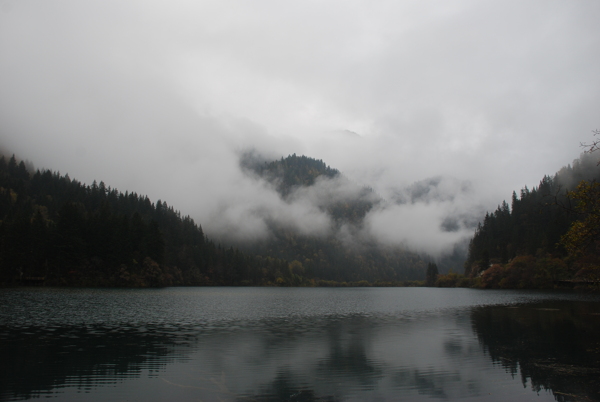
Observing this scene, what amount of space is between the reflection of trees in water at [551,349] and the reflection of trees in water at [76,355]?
23.3m

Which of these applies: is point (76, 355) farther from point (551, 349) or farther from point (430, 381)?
point (551, 349)

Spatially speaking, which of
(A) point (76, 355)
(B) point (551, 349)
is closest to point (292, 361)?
(A) point (76, 355)

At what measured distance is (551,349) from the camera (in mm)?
30875

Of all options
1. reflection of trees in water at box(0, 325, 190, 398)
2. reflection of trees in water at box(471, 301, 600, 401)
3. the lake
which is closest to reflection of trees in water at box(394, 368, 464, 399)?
the lake

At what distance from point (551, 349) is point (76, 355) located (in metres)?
36.3

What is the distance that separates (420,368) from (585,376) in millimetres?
9299

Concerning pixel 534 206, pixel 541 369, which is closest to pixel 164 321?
pixel 541 369

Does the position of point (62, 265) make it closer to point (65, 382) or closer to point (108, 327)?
point (108, 327)

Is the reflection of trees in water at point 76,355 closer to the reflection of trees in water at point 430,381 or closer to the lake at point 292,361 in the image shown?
the lake at point 292,361

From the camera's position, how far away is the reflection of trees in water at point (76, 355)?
67.0 ft

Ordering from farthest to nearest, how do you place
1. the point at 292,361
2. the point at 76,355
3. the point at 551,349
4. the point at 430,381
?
1. the point at 551,349
2. the point at 76,355
3. the point at 292,361
4. the point at 430,381

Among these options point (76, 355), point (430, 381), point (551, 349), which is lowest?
point (551, 349)

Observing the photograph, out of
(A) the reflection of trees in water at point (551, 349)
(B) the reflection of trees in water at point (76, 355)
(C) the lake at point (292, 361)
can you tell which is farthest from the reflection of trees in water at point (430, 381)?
(B) the reflection of trees in water at point (76, 355)

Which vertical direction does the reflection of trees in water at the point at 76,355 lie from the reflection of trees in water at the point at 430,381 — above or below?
above
